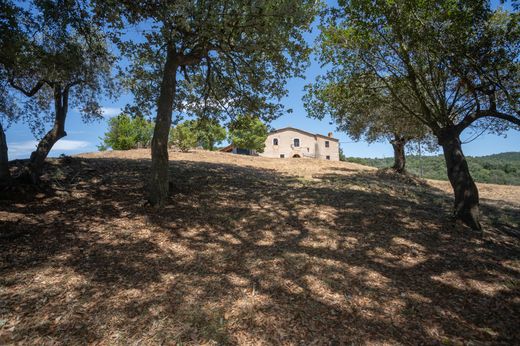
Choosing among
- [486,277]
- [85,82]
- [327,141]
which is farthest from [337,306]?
[327,141]

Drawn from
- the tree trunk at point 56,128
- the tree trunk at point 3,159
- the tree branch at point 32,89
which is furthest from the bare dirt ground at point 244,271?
the tree branch at point 32,89

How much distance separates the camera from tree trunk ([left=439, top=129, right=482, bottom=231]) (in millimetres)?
8570

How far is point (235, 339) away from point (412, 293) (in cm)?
338

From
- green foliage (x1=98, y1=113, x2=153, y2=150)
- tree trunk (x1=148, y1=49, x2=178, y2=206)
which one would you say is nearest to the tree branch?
tree trunk (x1=148, y1=49, x2=178, y2=206)

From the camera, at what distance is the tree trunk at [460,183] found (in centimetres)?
857

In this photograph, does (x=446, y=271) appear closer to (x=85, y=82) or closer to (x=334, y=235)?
(x=334, y=235)

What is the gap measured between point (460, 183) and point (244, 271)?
8.31 m

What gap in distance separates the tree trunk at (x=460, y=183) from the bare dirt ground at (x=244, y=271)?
1.76ft

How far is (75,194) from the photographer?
915cm

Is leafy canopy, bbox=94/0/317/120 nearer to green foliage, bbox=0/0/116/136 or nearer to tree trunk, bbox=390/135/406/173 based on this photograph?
green foliage, bbox=0/0/116/136

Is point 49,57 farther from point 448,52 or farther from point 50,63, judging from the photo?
point 448,52

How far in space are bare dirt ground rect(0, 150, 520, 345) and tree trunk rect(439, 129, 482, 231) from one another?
54 cm

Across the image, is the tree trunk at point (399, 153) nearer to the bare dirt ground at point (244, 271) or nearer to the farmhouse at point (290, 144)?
the bare dirt ground at point (244, 271)

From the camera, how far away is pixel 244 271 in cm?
546
